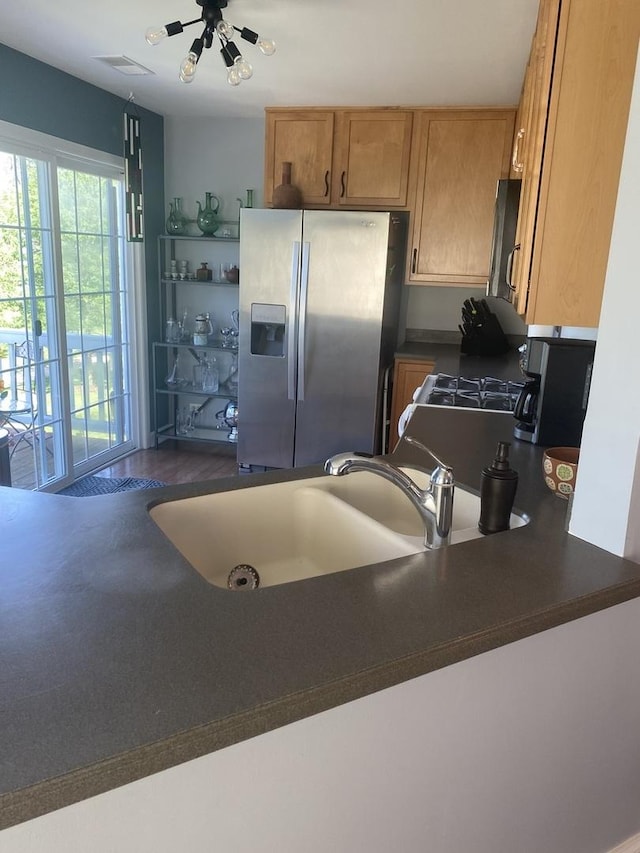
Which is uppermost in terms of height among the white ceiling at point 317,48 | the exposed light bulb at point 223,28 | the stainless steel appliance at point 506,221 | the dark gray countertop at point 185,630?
the white ceiling at point 317,48

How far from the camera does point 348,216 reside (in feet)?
11.8

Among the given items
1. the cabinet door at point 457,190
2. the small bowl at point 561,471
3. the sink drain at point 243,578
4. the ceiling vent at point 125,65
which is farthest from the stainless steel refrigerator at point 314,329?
the sink drain at point 243,578

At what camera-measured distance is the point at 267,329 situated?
393 centimetres

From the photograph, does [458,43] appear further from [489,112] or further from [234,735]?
[234,735]

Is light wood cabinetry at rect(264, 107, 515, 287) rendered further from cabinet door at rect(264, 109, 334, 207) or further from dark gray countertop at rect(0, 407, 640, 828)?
dark gray countertop at rect(0, 407, 640, 828)

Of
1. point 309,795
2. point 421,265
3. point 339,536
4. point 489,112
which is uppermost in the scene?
point 489,112

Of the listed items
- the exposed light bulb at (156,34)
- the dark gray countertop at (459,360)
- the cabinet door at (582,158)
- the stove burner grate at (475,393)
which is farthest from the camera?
the dark gray countertop at (459,360)

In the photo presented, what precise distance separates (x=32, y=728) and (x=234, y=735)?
233 millimetres

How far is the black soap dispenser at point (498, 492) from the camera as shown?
137 centimetres

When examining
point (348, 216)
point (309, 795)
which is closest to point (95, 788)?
point (309, 795)

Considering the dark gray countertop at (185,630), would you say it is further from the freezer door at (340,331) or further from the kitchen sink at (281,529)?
the freezer door at (340,331)

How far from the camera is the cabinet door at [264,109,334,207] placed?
3914 mm

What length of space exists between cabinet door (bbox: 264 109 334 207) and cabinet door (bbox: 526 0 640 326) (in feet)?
9.04

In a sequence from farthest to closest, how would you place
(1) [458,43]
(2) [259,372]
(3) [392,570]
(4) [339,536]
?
1. (2) [259,372]
2. (1) [458,43]
3. (4) [339,536]
4. (3) [392,570]
